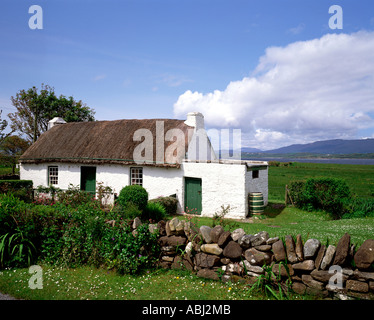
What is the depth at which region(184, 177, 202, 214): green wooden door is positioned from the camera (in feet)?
47.7

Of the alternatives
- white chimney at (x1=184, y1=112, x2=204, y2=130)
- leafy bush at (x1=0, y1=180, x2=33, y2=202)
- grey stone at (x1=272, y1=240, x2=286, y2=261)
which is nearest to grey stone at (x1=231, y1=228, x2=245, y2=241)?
grey stone at (x1=272, y1=240, x2=286, y2=261)

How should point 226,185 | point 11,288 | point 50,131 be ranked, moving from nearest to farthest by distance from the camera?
point 11,288
point 226,185
point 50,131

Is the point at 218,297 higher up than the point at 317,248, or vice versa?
the point at 317,248

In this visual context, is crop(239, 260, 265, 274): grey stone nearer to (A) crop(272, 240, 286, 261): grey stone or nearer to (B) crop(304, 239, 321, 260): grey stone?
(A) crop(272, 240, 286, 261): grey stone

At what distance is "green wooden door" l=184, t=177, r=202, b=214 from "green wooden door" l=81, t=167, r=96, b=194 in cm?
655

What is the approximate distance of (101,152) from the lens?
1717 centimetres

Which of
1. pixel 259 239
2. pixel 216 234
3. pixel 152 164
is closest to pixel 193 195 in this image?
pixel 152 164

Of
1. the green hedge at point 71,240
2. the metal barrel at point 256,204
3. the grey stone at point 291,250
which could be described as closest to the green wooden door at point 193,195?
the metal barrel at point 256,204

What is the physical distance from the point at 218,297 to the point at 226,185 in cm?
909

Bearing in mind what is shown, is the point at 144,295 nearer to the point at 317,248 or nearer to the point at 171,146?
the point at 317,248

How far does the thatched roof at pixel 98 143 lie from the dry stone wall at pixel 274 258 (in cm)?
879

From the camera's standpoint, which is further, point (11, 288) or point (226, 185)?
point (226, 185)
